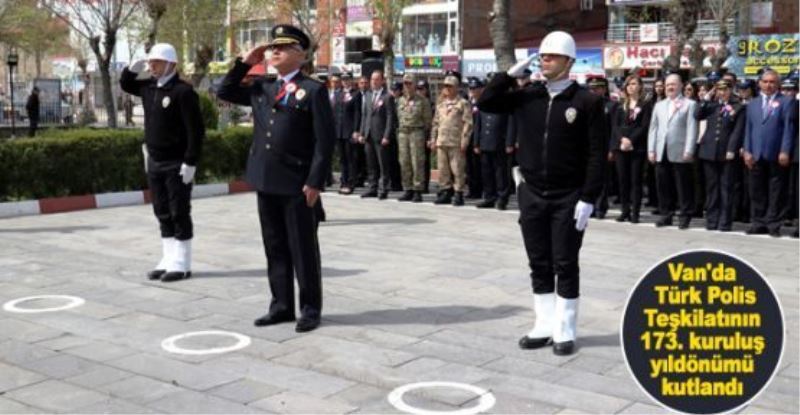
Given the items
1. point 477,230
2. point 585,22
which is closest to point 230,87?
point 477,230

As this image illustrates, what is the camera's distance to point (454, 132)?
43.5ft

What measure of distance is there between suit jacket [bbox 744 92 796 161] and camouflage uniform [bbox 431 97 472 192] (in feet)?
12.7

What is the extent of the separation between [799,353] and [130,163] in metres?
10.4

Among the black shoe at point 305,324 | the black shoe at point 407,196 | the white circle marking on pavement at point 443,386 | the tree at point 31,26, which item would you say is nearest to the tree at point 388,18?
the tree at point 31,26

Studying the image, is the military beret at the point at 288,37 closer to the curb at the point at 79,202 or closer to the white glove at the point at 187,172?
the white glove at the point at 187,172

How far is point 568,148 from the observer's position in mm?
5695

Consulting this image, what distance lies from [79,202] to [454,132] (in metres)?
5.25

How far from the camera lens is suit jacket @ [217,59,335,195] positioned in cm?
621

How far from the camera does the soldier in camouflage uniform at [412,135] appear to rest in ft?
45.6

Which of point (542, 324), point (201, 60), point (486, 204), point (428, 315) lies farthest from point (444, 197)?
point (201, 60)

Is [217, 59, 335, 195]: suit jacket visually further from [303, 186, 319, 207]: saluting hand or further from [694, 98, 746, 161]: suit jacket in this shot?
[694, 98, 746, 161]: suit jacket

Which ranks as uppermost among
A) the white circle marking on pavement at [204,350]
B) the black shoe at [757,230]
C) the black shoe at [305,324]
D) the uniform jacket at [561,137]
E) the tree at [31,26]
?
the tree at [31,26]

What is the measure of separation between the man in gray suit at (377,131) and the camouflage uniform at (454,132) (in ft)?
2.97

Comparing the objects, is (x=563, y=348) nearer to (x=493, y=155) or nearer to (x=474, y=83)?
(x=493, y=155)
